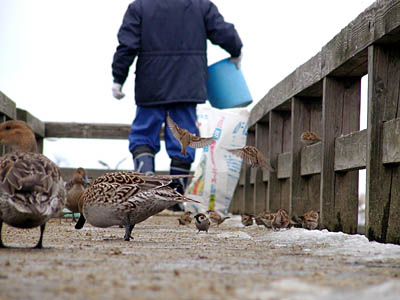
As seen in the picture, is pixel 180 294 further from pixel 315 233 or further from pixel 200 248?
pixel 315 233

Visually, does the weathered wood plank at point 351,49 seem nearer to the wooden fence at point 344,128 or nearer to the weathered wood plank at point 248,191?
the wooden fence at point 344,128

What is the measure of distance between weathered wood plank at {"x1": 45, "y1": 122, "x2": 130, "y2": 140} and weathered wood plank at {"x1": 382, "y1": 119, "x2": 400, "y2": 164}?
806 centimetres

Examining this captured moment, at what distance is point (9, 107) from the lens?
27.5 ft

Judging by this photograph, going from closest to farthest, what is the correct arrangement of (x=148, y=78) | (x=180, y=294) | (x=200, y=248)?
(x=180, y=294) < (x=200, y=248) < (x=148, y=78)

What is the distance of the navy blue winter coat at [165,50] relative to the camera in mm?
9469

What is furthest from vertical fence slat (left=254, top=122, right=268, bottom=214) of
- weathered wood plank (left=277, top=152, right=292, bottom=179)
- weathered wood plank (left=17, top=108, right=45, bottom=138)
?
weathered wood plank (left=17, top=108, right=45, bottom=138)

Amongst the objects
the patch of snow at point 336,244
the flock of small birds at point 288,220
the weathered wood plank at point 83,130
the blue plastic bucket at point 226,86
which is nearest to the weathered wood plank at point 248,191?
the blue plastic bucket at point 226,86

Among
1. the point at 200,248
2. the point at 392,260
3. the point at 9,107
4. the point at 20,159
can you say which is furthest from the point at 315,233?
the point at 9,107

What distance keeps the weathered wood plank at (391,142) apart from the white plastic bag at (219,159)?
5318 mm

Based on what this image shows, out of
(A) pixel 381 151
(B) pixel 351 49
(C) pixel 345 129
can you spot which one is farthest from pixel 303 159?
(A) pixel 381 151

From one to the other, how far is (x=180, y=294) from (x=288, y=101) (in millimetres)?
5505

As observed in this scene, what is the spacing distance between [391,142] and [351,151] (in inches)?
37.2

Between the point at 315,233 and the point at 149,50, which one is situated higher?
the point at 149,50

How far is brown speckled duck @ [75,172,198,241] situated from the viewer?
4.71 metres
